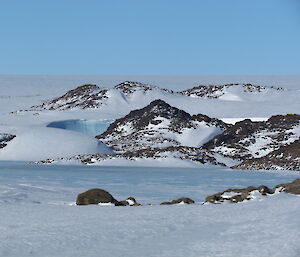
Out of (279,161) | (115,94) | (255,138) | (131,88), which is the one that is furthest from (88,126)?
(279,161)

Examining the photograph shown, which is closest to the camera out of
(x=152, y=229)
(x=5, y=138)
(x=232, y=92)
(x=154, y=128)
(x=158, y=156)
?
(x=152, y=229)

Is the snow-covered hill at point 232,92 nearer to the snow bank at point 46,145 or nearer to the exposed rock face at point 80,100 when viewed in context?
the exposed rock face at point 80,100

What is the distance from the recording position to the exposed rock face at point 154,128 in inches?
2534

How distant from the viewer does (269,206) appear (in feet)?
53.6

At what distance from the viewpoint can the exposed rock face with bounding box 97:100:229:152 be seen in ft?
211

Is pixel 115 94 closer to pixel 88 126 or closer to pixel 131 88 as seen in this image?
pixel 131 88

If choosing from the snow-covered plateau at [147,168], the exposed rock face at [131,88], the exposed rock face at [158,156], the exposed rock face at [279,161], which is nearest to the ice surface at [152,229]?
the snow-covered plateau at [147,168]

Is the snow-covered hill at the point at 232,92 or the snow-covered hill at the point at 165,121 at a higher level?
the snow-covered hill at the point at 232,92

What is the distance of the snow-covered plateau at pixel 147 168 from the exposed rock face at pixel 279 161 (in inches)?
6.6

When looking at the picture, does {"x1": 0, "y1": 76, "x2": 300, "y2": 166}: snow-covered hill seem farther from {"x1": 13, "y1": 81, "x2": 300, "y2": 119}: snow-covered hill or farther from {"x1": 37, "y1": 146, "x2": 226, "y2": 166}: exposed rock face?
{"x1": 37, "y1": 146, "x2": 226, "y2": 166}: exposed rock face

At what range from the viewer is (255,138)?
6381 cm

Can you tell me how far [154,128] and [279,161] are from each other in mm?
22111

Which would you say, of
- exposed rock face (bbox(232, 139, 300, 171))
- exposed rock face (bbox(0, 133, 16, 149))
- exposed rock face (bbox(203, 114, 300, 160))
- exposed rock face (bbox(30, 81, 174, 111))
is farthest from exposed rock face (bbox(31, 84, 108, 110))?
exposed rock face (bbox(232, 139, 300, 171))

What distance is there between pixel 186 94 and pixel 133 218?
8897 centimetres
